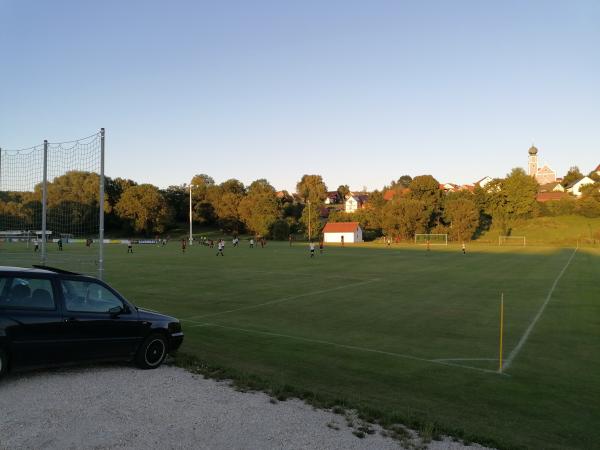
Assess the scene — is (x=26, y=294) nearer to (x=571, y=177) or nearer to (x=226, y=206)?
(x=226, y=206)

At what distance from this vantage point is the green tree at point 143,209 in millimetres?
99856

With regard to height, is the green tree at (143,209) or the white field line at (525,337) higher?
the green tree at (143,209)

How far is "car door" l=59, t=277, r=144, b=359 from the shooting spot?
7.28 m

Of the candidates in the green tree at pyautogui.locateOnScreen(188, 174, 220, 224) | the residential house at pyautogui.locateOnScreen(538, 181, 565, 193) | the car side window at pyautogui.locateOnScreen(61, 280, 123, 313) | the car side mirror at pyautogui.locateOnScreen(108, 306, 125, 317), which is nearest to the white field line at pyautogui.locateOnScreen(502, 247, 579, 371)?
the car side mirror at pyautogui.locateOnScreen(108, 306, 125, 317)

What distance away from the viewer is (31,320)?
6805 mm

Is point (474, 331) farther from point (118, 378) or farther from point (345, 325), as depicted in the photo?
point (118, 378)

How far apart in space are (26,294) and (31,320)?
1.40 ft

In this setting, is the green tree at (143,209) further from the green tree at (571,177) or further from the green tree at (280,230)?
the green tree at (571,177)

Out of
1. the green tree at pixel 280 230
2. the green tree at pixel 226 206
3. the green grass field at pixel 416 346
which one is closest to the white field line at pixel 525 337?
the green grass field at pixel 416 346

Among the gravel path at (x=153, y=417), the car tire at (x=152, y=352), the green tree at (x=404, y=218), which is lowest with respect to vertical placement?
the gravel path at (x=153, y=417)

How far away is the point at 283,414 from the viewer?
6109 mm

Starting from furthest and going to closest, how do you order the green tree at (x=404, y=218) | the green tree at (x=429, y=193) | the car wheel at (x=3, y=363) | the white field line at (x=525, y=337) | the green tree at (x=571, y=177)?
1. the green tree at (x=571, y=177)
2. the green tree at (x=429, y=193)
3. the green tree at (x=404, y=218)
4. the white field line at (x=525, y=337)
5. the car wheel at (x=3, y=363)

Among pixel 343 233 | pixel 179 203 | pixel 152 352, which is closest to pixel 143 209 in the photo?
pixel 179 203

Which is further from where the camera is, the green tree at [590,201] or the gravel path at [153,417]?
the green tree at [590,201]
